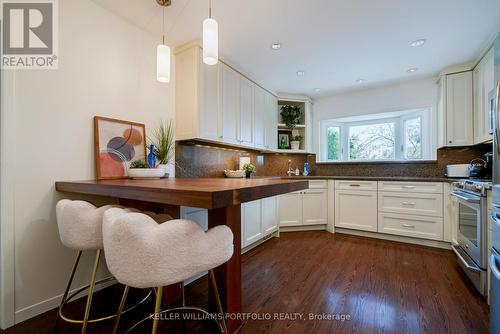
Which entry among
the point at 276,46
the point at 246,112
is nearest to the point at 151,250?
the point at 276,46

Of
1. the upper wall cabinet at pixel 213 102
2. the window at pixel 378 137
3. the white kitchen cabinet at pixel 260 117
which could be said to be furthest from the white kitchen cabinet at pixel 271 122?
the window at pixel 378 137

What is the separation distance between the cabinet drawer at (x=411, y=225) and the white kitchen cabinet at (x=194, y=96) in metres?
2.53

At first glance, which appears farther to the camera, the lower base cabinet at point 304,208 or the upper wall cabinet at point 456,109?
the lower base cabinet at point 304,208

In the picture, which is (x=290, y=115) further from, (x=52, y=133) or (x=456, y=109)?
(x=52, y=133)

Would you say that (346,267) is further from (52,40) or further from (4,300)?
(52,40)

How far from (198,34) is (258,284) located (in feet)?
7.76

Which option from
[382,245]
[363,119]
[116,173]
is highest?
[363,119]

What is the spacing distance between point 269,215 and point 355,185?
135 cm

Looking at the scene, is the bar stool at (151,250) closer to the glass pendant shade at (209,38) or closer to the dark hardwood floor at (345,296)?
the dark hardwood floor at (345,296)

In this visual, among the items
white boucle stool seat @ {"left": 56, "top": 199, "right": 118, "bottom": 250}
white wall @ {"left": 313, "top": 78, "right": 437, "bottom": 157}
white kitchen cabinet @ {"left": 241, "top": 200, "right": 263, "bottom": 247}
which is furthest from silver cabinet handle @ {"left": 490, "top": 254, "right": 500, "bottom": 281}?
white wall @ {"left": 313, "top": 78, "right": 437, "bottom": 157}

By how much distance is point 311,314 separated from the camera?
1.52 m

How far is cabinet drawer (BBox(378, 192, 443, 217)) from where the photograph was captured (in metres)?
2.75

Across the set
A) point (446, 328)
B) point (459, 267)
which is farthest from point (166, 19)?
point (459, 267)

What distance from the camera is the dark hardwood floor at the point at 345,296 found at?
1.40 meters
